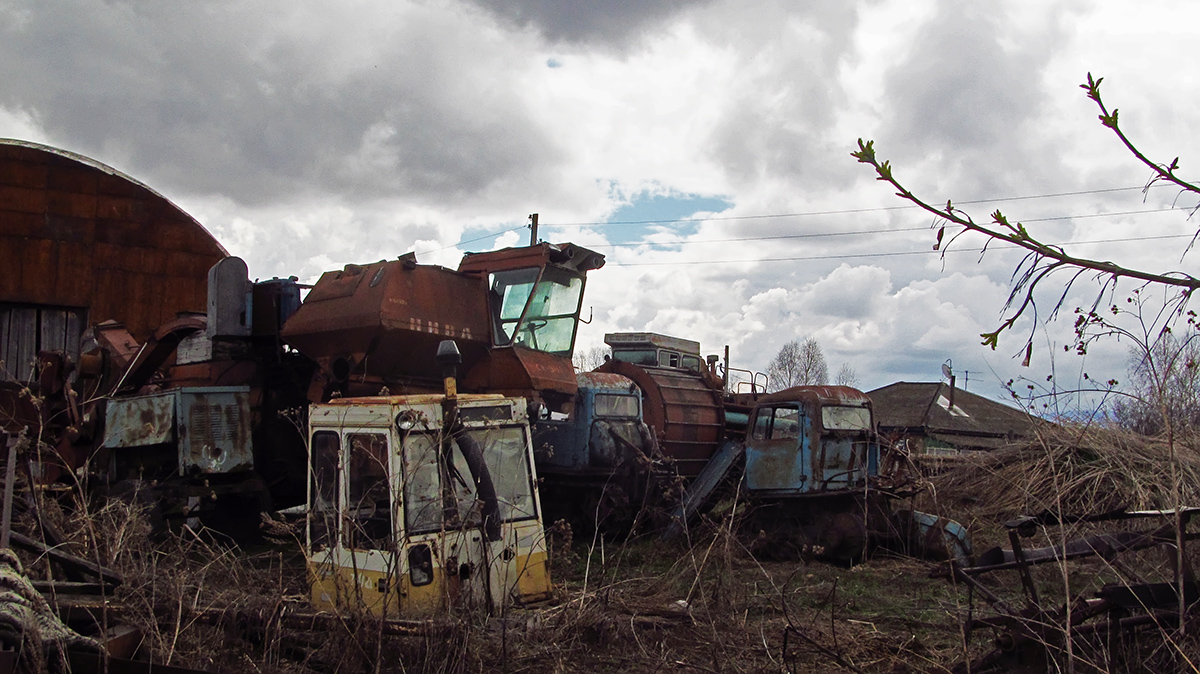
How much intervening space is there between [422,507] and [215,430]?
5152 millimetres

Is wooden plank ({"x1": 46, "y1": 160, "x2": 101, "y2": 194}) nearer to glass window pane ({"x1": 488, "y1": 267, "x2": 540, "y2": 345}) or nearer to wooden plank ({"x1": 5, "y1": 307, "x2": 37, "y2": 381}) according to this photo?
wooden plank ({"x1": 5, "y1": 307, "x2": 37, "y2": 381})

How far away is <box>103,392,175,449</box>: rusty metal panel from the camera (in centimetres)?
932

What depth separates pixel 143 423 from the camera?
9.37 metres

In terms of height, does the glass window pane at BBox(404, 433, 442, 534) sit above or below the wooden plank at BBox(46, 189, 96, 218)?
below

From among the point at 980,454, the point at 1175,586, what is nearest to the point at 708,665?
the point at 1175,586

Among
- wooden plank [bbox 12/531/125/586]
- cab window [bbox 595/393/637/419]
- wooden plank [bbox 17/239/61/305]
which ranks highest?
wooden plank [bbox 17/239/61/305]

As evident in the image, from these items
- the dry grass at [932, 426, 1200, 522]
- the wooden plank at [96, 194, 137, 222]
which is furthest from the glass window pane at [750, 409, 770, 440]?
the wooden plank at [96, 194, 137, 222]

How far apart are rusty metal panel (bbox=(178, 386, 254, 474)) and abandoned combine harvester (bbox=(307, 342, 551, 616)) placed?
4.09 metres

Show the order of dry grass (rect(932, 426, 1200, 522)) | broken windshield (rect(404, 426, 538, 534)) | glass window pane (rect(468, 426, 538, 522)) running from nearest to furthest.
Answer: broken windshield (rect(404, 426, 538, 534)) < glass window pane (rect(468, 426, 538, 522)) < dry grass (rect(932, 426, 1200, 522))

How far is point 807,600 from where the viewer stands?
302 inches

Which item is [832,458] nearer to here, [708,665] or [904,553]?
[904,553]

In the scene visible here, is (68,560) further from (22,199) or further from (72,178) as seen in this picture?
(72,178)

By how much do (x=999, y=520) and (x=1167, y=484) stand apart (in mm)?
1911

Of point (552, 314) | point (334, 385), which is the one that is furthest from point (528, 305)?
point (334, 385)
